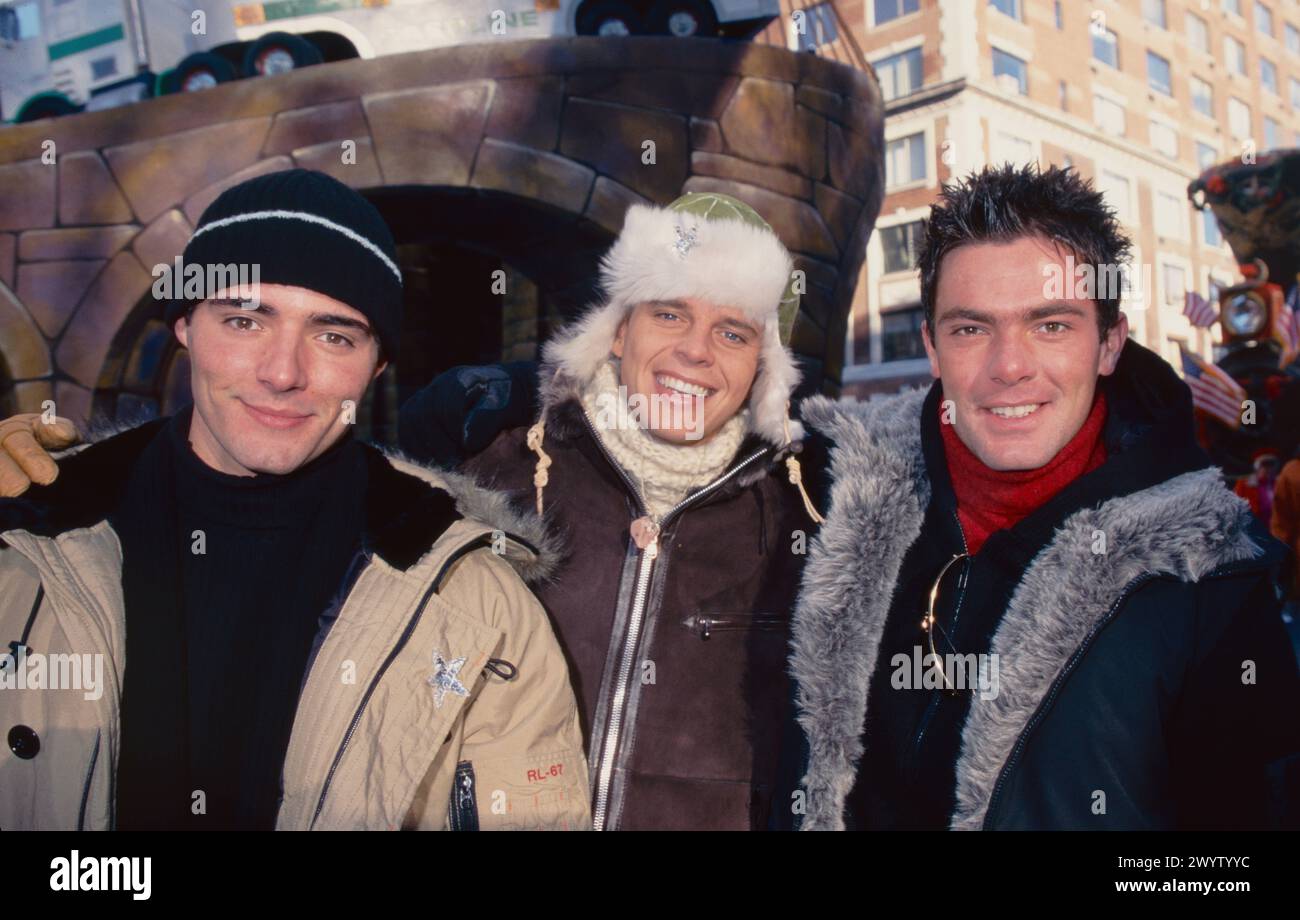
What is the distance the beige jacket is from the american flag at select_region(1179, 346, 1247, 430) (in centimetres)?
780

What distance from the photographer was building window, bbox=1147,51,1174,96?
536cm

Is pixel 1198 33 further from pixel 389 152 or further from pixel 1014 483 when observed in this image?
pixel 1014 483

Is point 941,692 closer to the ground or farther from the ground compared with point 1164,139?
closer to the ground

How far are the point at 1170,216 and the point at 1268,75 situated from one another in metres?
1.03

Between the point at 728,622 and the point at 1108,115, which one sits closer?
the point at 728,622

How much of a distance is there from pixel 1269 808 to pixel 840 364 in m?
4.13

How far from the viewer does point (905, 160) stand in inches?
223

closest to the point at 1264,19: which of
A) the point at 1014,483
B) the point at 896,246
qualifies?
the point at 896,246

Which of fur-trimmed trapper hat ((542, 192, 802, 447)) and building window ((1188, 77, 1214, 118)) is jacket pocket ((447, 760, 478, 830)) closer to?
fur-trimmed trapper hat ((542, 192, 802, 447))

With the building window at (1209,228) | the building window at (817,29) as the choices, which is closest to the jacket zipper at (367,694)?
the building window at (817,29)

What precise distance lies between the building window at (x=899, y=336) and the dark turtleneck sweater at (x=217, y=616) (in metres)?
4.07
